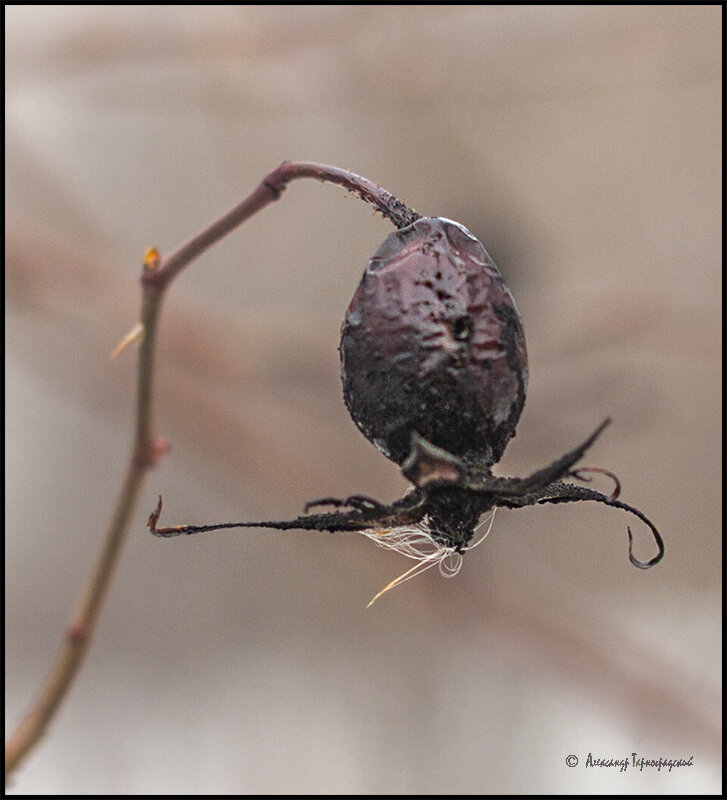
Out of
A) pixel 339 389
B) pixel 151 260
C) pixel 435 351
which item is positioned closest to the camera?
pixel 435 351

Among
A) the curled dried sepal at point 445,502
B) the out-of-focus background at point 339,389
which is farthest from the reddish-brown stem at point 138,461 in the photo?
the out-of-focus background at point 339,389

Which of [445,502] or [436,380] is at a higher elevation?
[436,380]

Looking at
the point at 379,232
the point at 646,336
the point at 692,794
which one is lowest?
the point at 692,794

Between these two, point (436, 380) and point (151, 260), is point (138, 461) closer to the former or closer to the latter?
point (151, 260)

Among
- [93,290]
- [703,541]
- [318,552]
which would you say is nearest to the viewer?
[93,290]

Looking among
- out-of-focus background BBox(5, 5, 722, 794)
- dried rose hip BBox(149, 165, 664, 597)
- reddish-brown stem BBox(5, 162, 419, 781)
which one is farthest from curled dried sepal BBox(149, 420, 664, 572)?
out-of-focus background BBox(5, 5, 722, 794)

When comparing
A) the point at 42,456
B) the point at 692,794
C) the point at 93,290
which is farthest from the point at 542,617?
the point at 42,456

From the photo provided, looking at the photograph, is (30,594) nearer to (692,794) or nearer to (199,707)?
(199,707)

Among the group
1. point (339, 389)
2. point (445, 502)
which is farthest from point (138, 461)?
point (339, 389)
